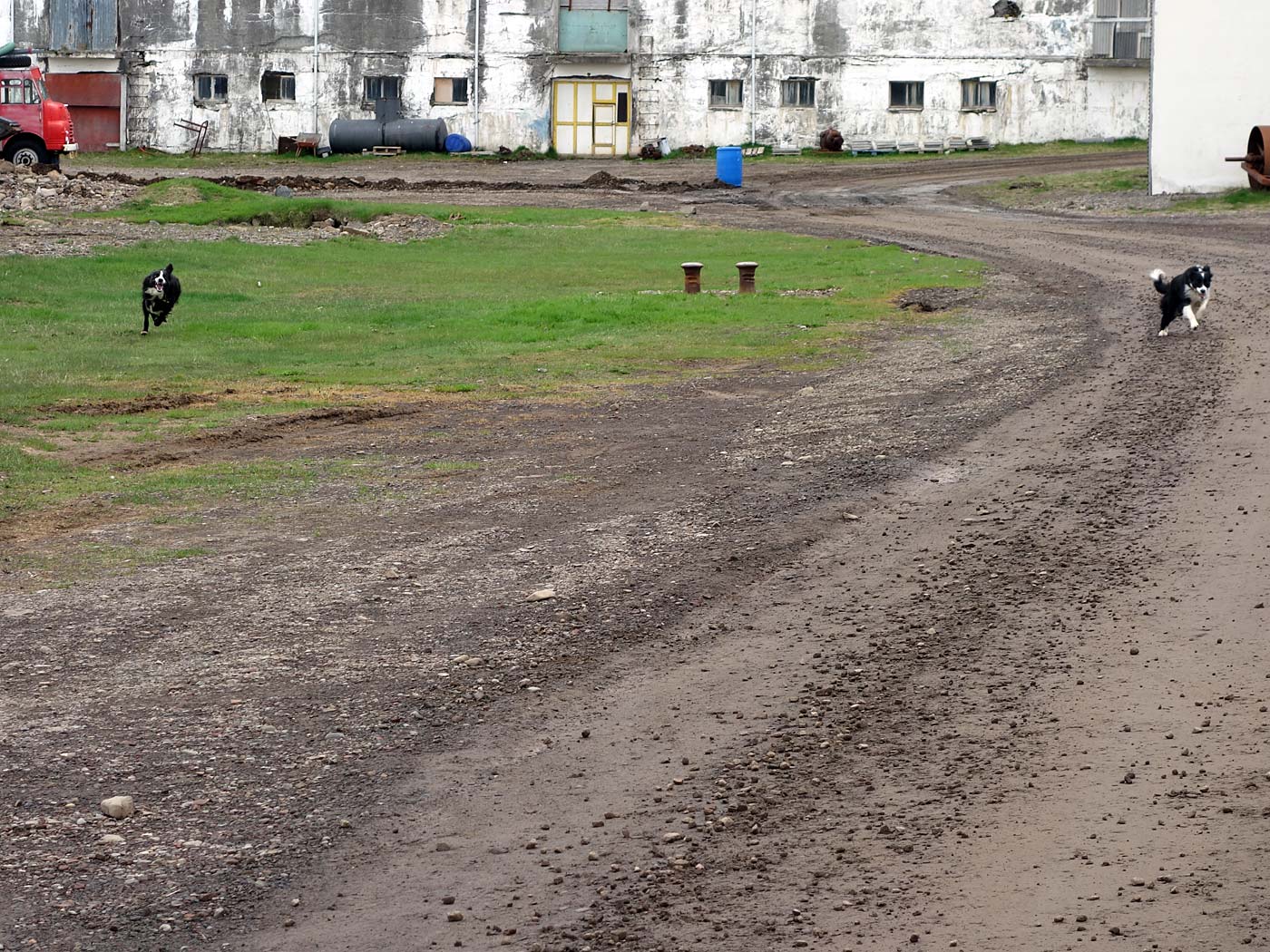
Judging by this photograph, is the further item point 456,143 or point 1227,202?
point 456,143

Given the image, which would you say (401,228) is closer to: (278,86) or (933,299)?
(933,299)

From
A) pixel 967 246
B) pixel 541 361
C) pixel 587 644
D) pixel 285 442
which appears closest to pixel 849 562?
pixel 587 644

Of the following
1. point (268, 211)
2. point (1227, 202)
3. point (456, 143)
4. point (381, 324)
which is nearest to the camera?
point (381, 324)

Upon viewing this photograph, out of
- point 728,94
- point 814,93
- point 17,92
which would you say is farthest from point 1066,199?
point 17,92

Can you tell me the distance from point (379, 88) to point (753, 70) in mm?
13686

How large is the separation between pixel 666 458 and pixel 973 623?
486cm

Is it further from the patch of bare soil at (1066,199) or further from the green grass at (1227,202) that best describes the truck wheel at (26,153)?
the green grass at (1227,202)

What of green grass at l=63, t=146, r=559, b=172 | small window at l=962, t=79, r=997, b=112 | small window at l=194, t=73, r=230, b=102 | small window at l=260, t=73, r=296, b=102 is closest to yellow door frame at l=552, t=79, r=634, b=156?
green grass at l=63, t=146, r=559, b=172

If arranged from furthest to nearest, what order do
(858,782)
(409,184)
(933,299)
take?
(409,184) → (933,299) → (858,782)

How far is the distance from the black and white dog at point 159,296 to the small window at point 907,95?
4379cm

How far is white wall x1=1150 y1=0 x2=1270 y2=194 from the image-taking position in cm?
3894

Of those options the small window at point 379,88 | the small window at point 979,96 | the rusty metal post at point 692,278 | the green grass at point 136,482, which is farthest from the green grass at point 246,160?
the green grass at point 136,482

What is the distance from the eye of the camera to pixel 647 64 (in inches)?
2373

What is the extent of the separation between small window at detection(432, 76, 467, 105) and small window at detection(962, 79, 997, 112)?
18.2 m
